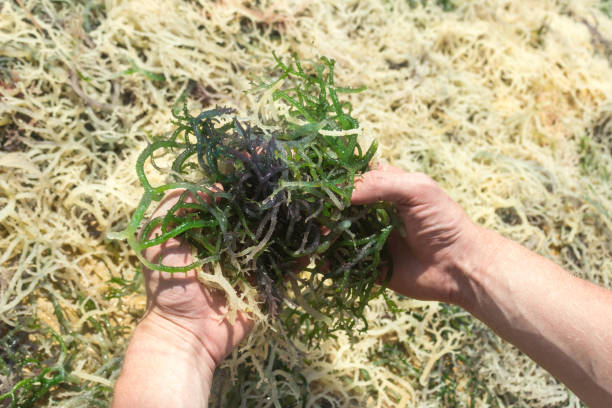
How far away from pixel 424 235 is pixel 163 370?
848 mm

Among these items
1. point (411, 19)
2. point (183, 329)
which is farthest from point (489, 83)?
point (183, 329)

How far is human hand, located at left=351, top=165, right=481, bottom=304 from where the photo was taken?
4.45 feet

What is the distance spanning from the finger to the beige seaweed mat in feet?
1.81

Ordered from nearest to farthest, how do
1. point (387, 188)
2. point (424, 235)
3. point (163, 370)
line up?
point (163, 370)
point (387, 188)
point (424, 235)

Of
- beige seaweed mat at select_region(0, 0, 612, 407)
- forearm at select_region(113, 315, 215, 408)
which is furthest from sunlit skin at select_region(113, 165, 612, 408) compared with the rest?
beige seaweed mat at select_region(0, 0, 612, 407)

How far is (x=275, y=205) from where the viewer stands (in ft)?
4.15

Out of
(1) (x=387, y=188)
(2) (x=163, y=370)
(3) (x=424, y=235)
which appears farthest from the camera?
(3) (x=424, y=235)

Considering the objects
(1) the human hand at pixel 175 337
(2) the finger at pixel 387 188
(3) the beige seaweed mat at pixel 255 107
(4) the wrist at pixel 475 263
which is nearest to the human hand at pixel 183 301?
(1) the human hand at pixel 175 337

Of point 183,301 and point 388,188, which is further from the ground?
point 388,188

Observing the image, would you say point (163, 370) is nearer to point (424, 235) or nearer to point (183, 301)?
point (183, 301)

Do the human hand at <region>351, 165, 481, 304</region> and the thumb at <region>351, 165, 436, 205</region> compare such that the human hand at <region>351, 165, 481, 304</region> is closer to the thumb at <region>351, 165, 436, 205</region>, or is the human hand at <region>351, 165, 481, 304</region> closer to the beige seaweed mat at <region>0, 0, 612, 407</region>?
the thumb at <region>351, 165, 436, 205</region>

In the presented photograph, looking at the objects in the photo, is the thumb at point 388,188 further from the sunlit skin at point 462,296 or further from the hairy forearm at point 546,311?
the hairy forearm at point 546,311

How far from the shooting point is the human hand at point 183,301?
132 centimetres

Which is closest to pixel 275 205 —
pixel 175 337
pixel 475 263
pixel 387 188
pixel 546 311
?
pixel 387 188
